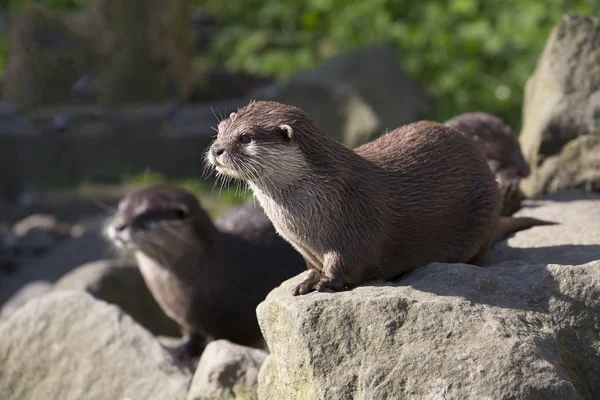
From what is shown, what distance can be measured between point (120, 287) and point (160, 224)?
29.3 inches

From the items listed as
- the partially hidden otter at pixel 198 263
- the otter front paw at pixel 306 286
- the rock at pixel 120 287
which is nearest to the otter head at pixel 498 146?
the partially hidden otter at pixel 198 263

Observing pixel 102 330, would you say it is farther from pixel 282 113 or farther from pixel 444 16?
pixel 444 16

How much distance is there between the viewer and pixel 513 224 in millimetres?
3527

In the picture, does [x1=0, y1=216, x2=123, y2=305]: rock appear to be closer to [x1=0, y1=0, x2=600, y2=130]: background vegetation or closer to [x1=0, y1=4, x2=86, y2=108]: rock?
[x1=0, y1=4, x2=86, y2=108]: rock

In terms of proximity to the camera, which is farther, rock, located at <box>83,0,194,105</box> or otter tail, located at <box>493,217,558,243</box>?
rock, located at <box>83,0,194,105</box>

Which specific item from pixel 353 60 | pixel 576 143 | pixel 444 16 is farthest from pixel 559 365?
pixel 444 16

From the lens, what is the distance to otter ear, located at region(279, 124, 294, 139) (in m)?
2.76

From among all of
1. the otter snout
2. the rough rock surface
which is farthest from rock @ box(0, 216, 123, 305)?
the rough rock surface

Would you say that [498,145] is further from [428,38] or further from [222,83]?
[222,83]

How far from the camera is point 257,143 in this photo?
276 cm

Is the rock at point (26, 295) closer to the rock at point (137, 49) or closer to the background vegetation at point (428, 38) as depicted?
the rock at point (137, 49)

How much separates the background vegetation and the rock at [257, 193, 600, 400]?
5.10 m

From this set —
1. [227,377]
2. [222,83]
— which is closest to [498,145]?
[227,377]

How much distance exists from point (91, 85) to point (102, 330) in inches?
221
